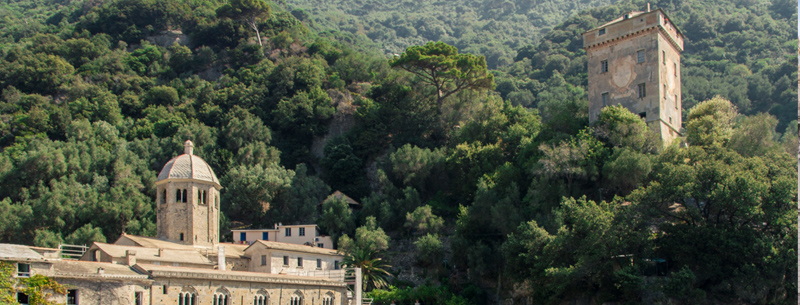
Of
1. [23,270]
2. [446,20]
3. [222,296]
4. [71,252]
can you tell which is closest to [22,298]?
[23,270]

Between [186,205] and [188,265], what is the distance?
6.05 meters

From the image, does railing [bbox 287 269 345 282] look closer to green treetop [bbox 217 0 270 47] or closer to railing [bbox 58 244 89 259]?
railing [bbox 58 244 89 259]

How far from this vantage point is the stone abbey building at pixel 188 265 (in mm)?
36844

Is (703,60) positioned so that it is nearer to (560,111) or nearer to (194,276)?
(560,111)

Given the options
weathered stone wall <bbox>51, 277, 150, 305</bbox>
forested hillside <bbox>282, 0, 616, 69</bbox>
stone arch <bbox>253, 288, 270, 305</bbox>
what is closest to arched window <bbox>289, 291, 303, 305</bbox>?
stone arch <bbox>253, 288, 270, 305</bbox>

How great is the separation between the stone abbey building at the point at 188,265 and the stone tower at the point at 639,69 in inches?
868

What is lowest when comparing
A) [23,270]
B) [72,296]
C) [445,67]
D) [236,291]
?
[72,296]

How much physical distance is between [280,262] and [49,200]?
17127 mm

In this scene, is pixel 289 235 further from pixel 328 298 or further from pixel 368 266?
pixel 328 298

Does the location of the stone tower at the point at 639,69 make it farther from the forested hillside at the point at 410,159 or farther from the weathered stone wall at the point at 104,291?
the weathered stone wall at the point at 104,291

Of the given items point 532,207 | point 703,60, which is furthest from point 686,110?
point 532,207

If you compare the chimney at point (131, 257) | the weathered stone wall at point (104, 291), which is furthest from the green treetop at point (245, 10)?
the weathered stone wall at point (104, 291)

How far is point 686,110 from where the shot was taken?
88.6 metres

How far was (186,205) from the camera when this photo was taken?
5006cm
